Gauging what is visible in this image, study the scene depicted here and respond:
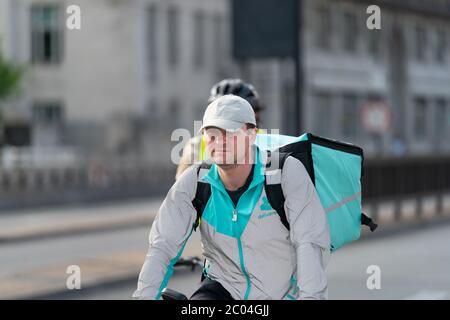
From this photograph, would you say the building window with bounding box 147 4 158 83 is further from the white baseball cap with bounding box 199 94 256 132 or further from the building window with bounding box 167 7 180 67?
the white baseball cap with bounding box 199 94 256 132

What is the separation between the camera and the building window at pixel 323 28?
56.8 meters

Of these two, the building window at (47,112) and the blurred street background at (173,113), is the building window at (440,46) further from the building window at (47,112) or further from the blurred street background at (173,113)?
the building window at (47,112)

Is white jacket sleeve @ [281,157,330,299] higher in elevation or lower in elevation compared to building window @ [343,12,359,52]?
lower

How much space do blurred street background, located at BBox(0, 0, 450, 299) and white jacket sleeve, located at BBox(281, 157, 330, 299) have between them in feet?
4.08

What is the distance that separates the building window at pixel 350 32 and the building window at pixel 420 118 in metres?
8.20

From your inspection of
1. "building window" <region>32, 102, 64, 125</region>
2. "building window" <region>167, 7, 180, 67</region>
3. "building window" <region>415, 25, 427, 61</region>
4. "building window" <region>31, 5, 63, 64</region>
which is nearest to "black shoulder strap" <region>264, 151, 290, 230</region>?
"building window" <region>31, 5, 63, 64</region>

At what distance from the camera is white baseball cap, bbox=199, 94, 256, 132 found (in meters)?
3.79

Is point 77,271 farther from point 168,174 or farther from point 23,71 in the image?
point 23,71

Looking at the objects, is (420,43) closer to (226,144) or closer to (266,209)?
(266,209)

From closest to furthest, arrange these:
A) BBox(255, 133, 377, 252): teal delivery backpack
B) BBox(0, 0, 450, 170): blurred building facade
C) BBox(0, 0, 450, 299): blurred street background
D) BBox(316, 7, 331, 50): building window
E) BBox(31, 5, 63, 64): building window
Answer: BBox(255, 133, 377, 252): teal delivery backpack
BBox(0, 0, 450, 299): blurred street background
BBox(0, 0, 450, 170): blurred building facade
BBox(31, 5, 63, 64): building window
BBox(316, 7, 331, 50): building window

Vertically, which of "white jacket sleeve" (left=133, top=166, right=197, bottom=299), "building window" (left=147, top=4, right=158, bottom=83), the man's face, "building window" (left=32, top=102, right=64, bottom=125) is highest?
"building window" (left=147, top=4, right=158, bottom=83)

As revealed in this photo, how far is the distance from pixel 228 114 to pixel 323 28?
178 feet

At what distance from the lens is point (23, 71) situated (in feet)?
140

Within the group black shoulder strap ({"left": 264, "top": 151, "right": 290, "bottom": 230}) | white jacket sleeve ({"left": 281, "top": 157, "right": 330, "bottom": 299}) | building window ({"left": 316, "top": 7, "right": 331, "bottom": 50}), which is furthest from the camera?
building window ({"left": 316, "top": 7, "right": 331, "bottom": 50})
